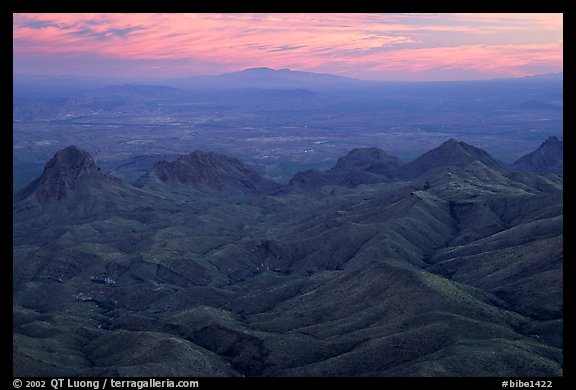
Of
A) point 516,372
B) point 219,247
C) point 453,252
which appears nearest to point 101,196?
point 219,247

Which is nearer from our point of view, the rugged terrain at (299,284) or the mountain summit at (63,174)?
the rugged terrain at (299,284)

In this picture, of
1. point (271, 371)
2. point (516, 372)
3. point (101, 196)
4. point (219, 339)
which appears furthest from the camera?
point (101, 196)

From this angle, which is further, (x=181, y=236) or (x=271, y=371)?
(x=181, y=236)

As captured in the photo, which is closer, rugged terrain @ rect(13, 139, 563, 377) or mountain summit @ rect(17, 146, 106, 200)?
rugged terrain @ rect(13, 139, 563, 377)

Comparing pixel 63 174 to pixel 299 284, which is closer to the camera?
pixel 299 284

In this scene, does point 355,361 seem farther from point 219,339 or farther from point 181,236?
point 181,236

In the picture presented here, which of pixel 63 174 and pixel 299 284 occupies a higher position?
pixel 63 174
